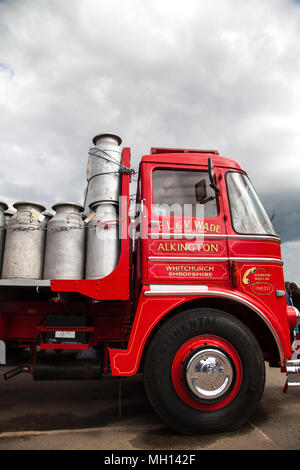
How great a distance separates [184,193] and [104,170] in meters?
1.00

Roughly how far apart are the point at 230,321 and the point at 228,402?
77 centimetres

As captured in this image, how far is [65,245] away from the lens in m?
3.39

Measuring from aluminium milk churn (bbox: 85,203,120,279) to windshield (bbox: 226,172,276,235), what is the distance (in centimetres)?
135

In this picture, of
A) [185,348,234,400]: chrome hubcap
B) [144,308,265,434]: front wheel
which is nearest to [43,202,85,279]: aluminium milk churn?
[144,308,265,434]: front wheel

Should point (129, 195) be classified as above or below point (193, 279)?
above

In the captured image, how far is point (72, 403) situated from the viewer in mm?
4207

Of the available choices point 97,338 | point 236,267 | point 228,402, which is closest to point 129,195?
point 236,267

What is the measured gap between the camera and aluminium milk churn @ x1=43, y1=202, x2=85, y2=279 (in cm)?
335

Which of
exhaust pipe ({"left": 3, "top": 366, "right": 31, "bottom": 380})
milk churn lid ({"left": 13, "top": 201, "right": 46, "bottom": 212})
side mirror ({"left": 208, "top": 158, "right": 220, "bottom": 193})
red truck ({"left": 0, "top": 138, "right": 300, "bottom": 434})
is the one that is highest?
side mirror ({"left": 208, "top": 158, "right": 220, "bottom": 193})

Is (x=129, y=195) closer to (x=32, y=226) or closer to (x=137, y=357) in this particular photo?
(x=32, y=226)

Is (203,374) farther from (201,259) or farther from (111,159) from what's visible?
(111,159)

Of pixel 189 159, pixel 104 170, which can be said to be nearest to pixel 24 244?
pixel 104 170

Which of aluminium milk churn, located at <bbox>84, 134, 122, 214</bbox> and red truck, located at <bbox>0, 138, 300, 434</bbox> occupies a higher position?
aluminium milk churn, located at <bbox>84, 134, 122, 214</bbox>

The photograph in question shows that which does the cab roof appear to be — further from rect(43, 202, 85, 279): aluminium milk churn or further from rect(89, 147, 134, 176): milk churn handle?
rect(43, 202, 85, 279): aluminium milk churn
